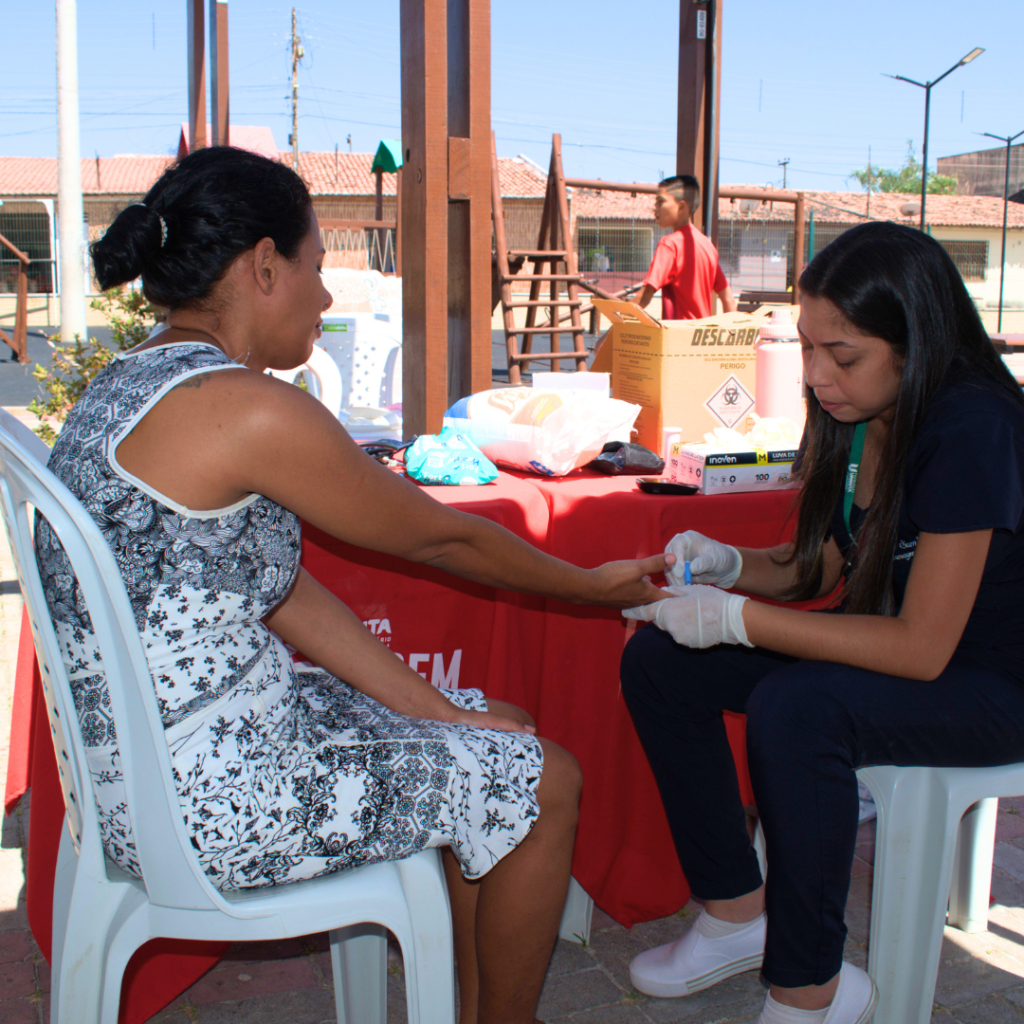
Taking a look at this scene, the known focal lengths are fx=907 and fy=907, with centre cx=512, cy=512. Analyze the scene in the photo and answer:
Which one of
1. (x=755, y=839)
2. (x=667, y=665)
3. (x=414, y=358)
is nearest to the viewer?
(x=667, y=665)

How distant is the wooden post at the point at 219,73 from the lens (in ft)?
17.3

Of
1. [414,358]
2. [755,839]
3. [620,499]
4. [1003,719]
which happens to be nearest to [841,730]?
[1003,719]

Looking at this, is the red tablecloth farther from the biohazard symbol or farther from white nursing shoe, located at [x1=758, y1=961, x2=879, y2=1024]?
white nursing shoe, located at [x1=758, y1=961, x2=879, y2=1024]

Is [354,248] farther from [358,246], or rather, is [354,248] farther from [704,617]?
[704,617]

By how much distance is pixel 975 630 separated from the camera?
1.54 meters

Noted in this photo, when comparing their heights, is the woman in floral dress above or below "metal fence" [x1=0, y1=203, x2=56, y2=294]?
below

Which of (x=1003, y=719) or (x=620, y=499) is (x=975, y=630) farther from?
(x=620, y=499)

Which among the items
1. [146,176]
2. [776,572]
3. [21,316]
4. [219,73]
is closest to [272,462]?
[776,572]

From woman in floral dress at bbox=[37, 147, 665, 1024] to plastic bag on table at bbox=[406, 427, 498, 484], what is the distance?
60 cm

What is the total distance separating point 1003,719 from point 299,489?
115cm

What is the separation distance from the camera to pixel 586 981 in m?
1.90

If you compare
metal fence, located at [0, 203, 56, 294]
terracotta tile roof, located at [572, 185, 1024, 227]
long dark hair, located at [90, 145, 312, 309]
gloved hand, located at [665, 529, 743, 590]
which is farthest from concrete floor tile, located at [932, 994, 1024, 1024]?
terracotta tile roof, located at [572, 185, 1024, 227]

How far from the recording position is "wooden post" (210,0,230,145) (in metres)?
5.27

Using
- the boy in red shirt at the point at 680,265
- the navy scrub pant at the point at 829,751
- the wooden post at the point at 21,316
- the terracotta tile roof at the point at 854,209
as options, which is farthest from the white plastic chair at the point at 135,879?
the terracotta tile roof at the point at 854,209
